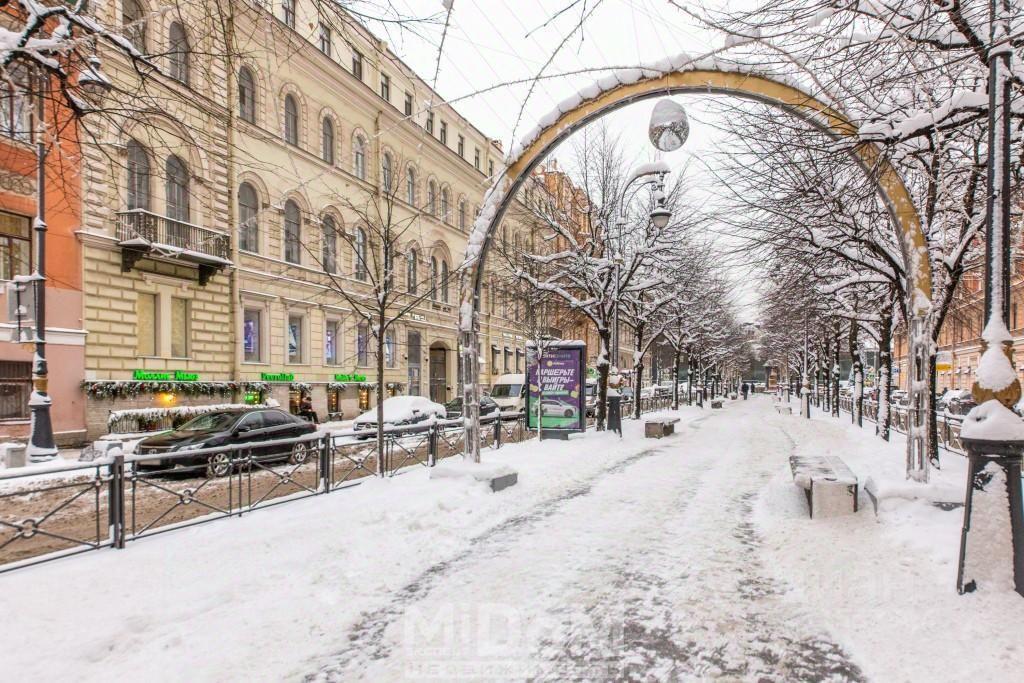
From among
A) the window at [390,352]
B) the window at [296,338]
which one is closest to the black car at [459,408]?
the window at [296,338]

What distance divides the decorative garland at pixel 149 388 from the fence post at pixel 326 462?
13.0 metres

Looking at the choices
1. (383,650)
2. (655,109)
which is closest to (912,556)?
(383,650)

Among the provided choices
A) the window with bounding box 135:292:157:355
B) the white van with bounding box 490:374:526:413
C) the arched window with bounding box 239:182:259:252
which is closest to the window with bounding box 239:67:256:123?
the arched window with bounding box 239:182:259:252

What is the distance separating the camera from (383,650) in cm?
406

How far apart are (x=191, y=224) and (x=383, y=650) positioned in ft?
67.2

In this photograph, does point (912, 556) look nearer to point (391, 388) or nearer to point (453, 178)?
point (391, 388)

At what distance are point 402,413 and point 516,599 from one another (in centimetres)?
1623

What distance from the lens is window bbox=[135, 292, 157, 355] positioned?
19953 mm

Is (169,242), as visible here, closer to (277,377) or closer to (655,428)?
(277,377)

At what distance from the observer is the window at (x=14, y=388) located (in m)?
16.6

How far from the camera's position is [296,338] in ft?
88.2

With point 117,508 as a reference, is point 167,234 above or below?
above

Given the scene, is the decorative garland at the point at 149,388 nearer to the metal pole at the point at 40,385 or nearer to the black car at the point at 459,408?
the metal pole at the point at 40,385

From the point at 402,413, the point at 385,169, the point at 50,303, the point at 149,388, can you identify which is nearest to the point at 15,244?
the point at 50,303
